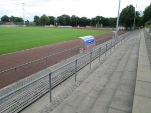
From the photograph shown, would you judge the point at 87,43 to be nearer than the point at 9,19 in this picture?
Yes

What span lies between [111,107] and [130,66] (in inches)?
228

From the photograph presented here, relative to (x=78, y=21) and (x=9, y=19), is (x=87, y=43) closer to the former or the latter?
(x=78, y=21)

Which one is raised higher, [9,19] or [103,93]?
[9,19]

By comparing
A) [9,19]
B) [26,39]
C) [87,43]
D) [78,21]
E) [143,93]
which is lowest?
[143,93]

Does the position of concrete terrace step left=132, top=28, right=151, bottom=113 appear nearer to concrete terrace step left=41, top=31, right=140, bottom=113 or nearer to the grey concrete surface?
the grey concrete surface

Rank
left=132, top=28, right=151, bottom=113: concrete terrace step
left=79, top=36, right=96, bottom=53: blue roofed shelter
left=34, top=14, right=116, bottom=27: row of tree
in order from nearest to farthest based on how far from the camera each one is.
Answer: left=132, top=28, right=151, bottom=113: concrete terrace step < left=79, top=36, right=96, bottom=53: blue roofed shelter < left=34, top=14, right=116, bottom=27: row of tree

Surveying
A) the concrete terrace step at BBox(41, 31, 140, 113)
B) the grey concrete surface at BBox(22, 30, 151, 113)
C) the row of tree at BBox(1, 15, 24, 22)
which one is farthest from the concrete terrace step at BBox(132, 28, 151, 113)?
the row of tree at BBox(1, 15, 24, 22)

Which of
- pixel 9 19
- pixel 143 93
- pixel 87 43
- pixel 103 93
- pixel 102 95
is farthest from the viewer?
pixel 9 19

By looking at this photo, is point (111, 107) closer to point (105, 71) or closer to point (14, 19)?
point (105, 71)

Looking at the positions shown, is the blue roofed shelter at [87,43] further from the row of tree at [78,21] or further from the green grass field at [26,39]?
the row of tree at [78,21]

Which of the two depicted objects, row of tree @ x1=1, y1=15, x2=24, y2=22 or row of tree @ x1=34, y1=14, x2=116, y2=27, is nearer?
row of tree @ x1=34, y1=14, x2=116, y2=27

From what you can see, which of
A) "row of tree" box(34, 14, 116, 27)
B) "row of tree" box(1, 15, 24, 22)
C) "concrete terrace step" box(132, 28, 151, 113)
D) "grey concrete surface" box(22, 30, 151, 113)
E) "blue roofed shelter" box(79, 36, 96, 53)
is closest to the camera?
"concrete terrace step" box(132, 28, 151, 113)

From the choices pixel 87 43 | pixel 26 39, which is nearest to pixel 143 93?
pixel 87 43


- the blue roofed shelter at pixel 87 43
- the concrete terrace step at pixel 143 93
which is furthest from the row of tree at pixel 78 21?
the concrete terrace step at pixel 143 93
